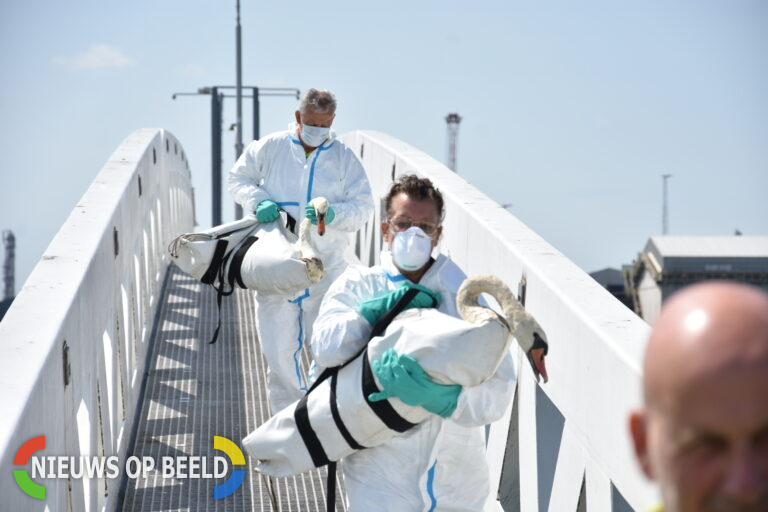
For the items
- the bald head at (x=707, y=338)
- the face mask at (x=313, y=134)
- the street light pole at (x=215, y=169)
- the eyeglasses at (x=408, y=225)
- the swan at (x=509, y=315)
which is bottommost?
the street light pole at (x=215, y=169)

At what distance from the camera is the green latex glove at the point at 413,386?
155 inches

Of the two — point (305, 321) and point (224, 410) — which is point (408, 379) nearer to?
point (305, 321)

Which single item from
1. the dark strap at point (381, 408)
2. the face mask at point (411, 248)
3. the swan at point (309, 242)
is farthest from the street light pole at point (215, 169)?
the dark strap at point (381, 408)

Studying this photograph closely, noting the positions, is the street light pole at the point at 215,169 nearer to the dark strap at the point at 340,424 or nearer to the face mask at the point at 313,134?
the face mask at the point at 313,134

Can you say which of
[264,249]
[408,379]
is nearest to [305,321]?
[264,249]

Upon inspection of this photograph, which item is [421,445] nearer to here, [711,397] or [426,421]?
[426,421]

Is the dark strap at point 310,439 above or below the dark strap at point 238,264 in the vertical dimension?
below

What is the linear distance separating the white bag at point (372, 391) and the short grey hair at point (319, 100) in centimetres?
304

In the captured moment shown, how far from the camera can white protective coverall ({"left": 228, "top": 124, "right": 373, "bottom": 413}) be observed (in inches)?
277

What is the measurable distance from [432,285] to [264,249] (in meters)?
2.45

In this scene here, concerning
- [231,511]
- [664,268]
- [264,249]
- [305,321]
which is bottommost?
[664,268]

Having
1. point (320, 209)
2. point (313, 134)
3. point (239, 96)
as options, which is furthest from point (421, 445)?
point (239, 96)

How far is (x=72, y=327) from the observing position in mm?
4434

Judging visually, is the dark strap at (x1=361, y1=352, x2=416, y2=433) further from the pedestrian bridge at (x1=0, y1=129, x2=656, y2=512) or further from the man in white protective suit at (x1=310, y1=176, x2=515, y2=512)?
the pedestrian bridge at (x1=0, y1=129, x2=656, y2=512)
